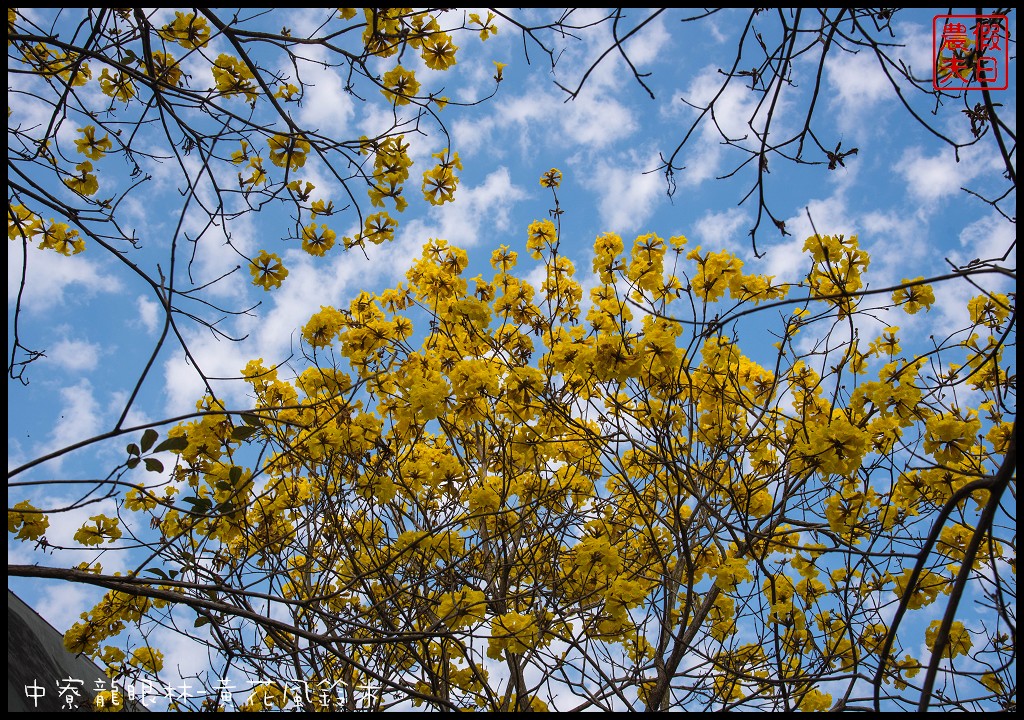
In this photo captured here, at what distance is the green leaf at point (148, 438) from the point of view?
171cm

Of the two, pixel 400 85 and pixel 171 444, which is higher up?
pixel 400 85

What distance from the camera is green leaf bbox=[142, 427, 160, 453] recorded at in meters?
1.71

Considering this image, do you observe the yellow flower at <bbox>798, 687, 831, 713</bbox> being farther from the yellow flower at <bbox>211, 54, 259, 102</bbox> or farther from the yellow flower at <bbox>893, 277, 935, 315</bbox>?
the yellow flower at <bbox>211, 54, 259, 102</bbox>

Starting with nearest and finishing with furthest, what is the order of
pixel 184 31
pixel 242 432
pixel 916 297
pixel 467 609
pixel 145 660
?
pixel 242 432 < pixel 467 609 < pixel 184 31 < pixel 916 297 < pixel 145 660

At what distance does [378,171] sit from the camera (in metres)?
2.43

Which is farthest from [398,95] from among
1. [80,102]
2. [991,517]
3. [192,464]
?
[991,517]

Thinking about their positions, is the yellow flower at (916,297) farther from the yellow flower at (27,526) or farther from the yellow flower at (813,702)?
the yellow flower at (27,526)

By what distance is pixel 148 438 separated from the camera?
171 centimetres

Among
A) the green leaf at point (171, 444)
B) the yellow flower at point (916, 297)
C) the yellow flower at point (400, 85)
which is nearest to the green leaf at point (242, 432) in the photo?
the green leaf at point (171, 444)

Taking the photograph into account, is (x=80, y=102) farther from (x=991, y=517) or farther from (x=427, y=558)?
(x=991, y=517)

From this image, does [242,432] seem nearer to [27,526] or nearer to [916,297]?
[27,526]

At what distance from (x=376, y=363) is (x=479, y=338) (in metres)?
0.55

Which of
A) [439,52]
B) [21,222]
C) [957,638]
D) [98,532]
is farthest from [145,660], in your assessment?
[957,638]

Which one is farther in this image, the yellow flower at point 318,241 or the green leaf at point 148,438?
the yellow flower at point 318,241
